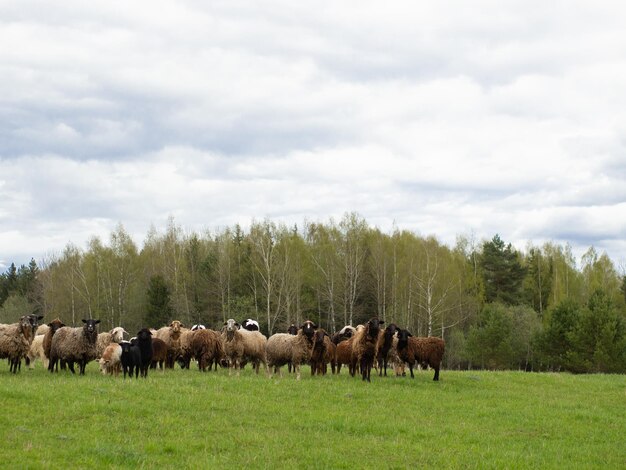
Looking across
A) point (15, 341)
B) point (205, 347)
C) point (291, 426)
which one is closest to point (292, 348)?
point (205, 347)

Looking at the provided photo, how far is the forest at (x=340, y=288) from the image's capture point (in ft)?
203

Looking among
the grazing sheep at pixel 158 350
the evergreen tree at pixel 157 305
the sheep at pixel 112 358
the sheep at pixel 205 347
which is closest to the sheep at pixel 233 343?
the sheep at pixel 205 347

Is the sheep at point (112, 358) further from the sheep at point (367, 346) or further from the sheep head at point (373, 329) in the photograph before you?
the sheep head at point (373, 329)

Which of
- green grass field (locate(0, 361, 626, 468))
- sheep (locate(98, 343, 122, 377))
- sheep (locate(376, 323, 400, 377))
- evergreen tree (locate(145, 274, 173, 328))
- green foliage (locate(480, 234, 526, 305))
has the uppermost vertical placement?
green foliage (locate(480, 234, 526, 305))

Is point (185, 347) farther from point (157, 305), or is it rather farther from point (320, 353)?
point (157, 305)

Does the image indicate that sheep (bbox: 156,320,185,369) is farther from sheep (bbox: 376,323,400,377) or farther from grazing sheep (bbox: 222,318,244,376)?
sheep (bbox: 376,323,400,377)

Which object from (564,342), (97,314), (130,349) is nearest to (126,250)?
(97,314)

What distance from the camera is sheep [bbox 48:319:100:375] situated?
2431 cm

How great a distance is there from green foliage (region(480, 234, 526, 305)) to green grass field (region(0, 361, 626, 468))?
5413 cm

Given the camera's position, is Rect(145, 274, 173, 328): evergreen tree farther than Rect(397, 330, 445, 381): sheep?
Result: Yes

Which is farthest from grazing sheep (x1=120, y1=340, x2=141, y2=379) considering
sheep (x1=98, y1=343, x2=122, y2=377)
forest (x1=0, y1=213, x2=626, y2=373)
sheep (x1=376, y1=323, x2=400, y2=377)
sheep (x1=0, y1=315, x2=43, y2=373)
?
forest (x1=0, y1=213, x2=626, y2=373)

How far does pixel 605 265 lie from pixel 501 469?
3523 inches

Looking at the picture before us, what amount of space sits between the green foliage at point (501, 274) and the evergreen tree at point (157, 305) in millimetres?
35468

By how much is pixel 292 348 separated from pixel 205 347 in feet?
16.7
